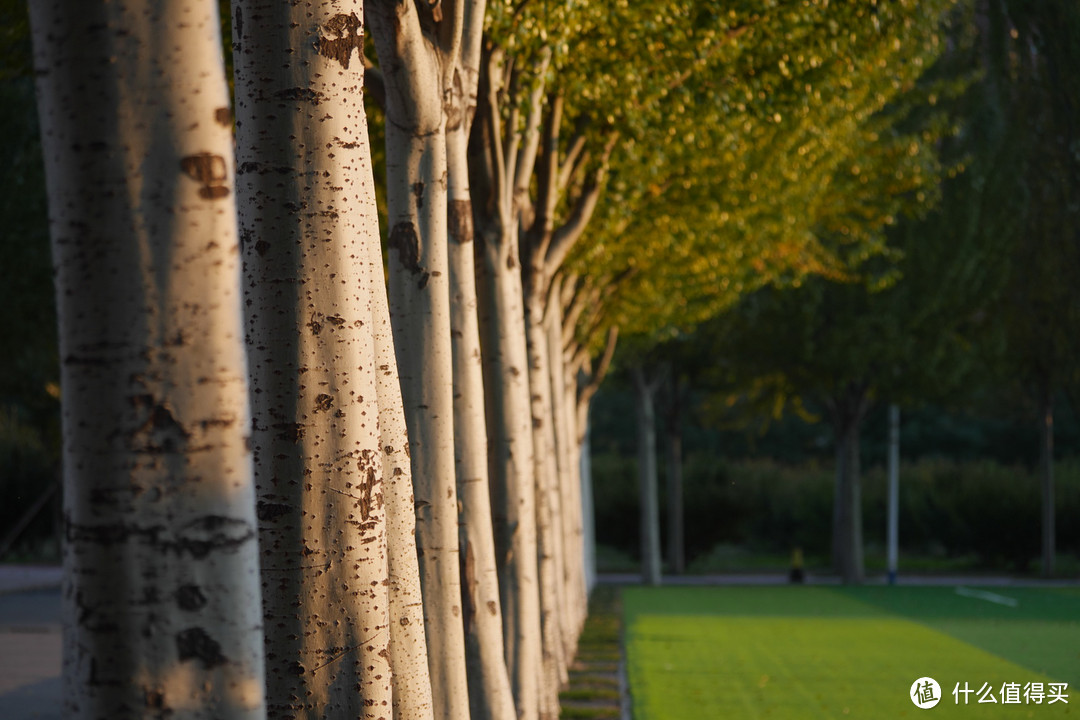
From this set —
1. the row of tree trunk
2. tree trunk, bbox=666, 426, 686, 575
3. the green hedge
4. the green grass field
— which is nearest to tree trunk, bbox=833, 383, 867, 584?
tree trunk, bbox=666, 426, 686, 575

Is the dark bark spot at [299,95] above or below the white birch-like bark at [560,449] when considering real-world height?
above

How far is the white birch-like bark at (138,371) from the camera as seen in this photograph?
2512mm

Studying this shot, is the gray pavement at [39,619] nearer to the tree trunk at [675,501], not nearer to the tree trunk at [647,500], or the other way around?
the tree trunk at [675,501]

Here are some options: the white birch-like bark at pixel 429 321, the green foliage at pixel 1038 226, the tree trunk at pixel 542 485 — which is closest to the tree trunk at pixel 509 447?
the tree trunk at pixel 542 485

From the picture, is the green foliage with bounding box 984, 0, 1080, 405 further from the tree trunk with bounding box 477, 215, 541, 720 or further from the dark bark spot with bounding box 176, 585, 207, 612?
the dark bark spot with bounding box 176, 585, 207, 612

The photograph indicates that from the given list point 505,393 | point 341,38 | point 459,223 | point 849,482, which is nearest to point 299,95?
point 341,38

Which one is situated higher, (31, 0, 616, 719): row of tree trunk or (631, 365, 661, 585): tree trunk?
(31, 0, 616, 719): row of tree trunk

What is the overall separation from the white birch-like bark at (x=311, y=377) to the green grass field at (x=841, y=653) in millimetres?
7081

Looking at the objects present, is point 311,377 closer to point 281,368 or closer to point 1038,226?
point 281,368

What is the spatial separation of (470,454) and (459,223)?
135 centimetres

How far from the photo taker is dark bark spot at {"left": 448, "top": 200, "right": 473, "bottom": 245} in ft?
22.9

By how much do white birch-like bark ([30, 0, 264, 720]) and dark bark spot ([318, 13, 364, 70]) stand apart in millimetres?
1663

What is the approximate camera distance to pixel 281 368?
4.10 m

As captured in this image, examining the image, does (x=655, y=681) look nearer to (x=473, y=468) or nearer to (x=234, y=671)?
(x=473, y=468)
